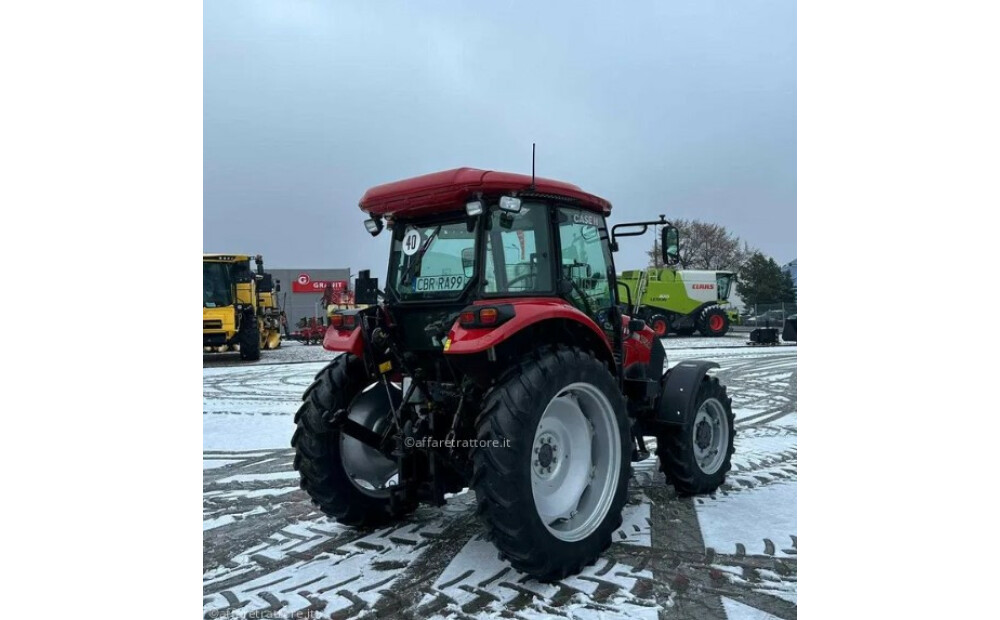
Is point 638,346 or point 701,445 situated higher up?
point 638,346

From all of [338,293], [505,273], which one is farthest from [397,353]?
[338,293]

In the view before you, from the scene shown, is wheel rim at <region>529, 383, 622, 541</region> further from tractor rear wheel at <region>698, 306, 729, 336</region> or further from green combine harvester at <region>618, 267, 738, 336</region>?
tractor rear wheel at <region>698, 306, 729, 336</region>

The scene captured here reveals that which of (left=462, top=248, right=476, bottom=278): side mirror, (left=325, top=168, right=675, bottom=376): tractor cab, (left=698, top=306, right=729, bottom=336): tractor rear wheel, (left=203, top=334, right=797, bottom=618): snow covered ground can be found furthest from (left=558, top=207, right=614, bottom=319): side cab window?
(left=698, top=306, right=729, bottom=336): tractor rear wheel

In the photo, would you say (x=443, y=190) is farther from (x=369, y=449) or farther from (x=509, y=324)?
(x=369, y=449)

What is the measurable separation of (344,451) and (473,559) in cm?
106

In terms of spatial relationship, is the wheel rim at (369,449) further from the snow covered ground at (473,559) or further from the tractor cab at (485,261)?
the tractor cab at (485,261)

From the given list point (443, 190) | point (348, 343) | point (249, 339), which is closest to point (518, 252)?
point (443, 190)

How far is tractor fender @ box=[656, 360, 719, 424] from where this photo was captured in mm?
4352

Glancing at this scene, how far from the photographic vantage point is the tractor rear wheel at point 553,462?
2977mm

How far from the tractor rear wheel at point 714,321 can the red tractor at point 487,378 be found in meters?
21.2

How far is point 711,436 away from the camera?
472 centimetres
